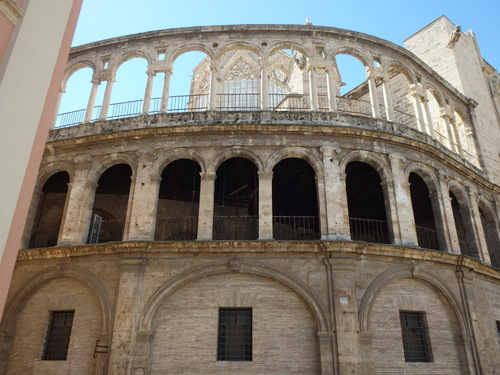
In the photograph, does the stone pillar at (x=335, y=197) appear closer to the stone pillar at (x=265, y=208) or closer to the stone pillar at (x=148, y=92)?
the stone pillar at (x=265, y=208)

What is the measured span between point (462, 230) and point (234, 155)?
362 inches

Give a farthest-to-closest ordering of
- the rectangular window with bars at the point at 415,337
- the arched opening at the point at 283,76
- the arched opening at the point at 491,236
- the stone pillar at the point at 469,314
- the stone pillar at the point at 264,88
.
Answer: the arched opening at the point at 283,76
the arched opening at the point at 491,236
the stone pillar at the point at 264,88
the stone pillar at the point at 469,314
the rectangular window with bars at the point at 415,337

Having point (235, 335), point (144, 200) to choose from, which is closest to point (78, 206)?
point (144, 200)

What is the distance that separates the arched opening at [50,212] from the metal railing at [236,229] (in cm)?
535

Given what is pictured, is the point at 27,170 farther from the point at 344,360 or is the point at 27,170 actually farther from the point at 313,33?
the point at 313,33

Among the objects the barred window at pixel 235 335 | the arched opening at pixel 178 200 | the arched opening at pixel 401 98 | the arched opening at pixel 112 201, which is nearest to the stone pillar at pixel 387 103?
the arched opening at pixel 401 98

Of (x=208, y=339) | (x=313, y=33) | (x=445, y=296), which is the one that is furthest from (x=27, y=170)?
(x=313, y=33)

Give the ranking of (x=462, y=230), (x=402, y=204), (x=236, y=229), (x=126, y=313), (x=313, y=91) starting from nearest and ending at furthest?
(x=126, y=313) → (x=402, y=204) → (x=313, y=91) → (x=236, y=229) → (x=462, y=230)

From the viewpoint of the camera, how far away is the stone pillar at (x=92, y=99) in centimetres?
1412

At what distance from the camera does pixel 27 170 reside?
4.63 metres

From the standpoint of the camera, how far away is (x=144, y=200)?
12.1 m

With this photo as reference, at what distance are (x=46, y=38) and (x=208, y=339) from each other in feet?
25.9

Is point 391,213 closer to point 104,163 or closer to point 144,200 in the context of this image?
point 144,200

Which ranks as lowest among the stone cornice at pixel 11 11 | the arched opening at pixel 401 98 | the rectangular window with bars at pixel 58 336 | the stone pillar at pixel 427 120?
the rectangular window with bars at pixel 58 336
